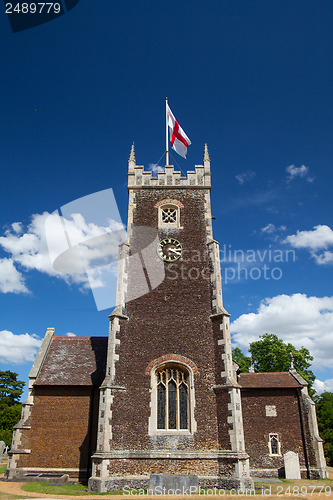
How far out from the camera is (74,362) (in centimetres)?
2180

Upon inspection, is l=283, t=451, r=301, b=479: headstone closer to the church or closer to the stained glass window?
the church

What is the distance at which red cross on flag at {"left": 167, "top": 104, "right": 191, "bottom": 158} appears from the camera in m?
24.7

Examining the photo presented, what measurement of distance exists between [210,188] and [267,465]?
58.5 feet

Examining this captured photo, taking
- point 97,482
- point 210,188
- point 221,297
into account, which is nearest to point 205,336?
point 221,297

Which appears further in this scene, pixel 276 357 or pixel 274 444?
pixel 276 357

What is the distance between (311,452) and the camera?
68.1 ft

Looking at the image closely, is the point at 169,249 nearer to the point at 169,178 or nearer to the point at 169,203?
the point at 169,203

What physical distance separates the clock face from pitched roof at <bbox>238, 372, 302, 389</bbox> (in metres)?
9.97

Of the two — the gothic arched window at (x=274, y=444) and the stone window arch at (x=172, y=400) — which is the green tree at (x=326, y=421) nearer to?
the gothic arched window at (x=274, y=444)

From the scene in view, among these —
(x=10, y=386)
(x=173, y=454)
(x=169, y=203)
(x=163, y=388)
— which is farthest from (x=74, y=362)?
(x=10, y=386)

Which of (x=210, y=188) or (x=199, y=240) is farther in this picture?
(x=210, y=188)

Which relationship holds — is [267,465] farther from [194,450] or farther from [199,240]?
[199,240]

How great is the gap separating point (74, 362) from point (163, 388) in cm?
716

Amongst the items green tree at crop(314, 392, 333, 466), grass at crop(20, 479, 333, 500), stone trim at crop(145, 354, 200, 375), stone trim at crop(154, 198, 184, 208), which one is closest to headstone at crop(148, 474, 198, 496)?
grass at crop(20, 479, 333, 500)
